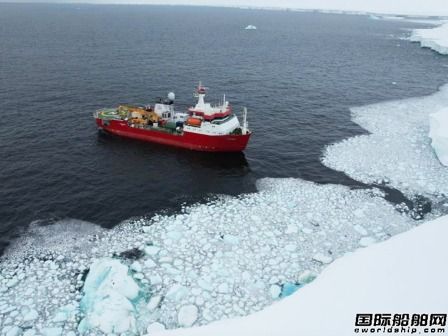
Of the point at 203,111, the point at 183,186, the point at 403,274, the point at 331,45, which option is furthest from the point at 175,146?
the point at 331,45

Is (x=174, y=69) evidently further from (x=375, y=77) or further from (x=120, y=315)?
(x=120, y=315)

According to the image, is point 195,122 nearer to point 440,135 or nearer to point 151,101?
point 151,101

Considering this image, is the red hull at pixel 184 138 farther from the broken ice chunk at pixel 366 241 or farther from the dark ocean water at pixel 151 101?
the broken ice chunk at pixel 366 241

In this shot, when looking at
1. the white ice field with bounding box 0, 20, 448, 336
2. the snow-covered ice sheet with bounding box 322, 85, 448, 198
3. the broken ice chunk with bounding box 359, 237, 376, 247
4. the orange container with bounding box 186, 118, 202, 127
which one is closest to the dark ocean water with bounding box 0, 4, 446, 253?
the snow-covered ice sheet with bounding box 322, 85, 448, 198

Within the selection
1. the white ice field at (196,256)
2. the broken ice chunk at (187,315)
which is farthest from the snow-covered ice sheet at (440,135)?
the broken ice chunk at (187,315)

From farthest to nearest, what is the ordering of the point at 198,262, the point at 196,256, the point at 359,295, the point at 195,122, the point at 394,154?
the point at 195,122 < the point at 394,154 < the point at 196,256 < the point at 198,262 < the point at 359,295

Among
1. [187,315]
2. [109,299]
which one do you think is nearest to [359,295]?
[187,315]
